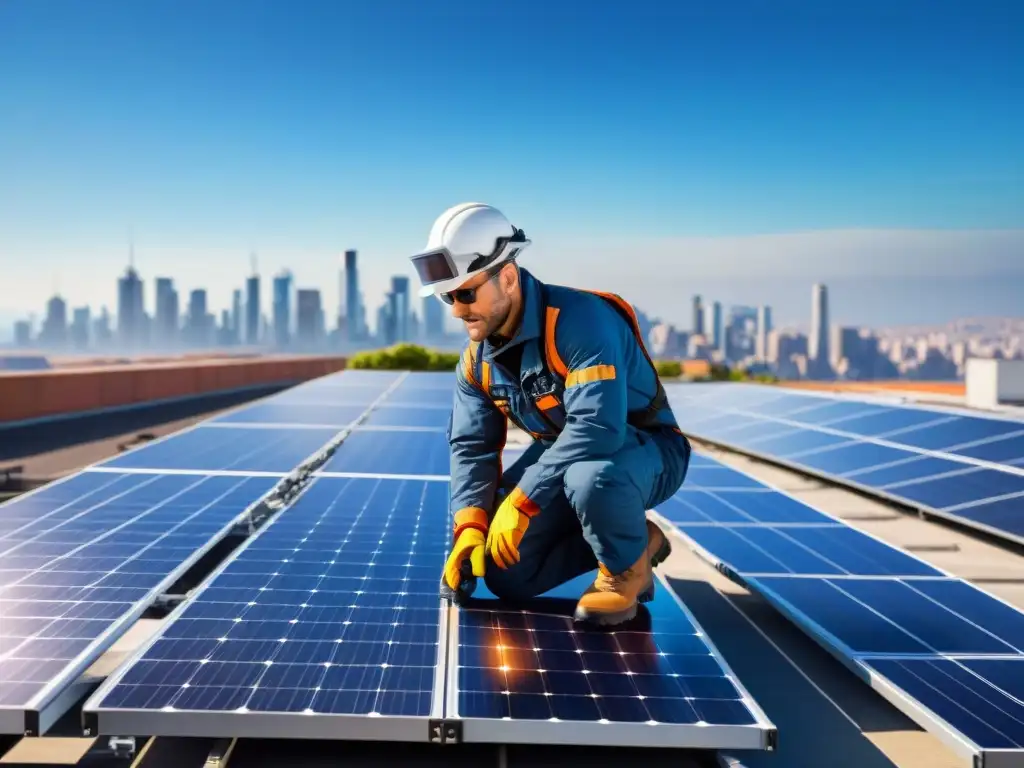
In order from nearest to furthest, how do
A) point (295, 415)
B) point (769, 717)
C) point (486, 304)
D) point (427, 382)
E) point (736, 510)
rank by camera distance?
point (486, 304) < point (769, 717) < point (736, 510) < point (295, 415) < point (427, 382)

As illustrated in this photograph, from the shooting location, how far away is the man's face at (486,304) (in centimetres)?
420

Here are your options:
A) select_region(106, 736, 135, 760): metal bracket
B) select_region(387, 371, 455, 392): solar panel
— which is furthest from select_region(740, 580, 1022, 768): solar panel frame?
select_region(387, 371, 455, 392): solar panel

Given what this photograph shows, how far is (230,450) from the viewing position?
377 inches

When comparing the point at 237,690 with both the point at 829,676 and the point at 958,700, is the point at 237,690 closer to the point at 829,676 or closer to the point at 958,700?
the point at 958,700

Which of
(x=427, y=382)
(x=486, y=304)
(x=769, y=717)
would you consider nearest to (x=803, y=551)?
(x=769, y=717)

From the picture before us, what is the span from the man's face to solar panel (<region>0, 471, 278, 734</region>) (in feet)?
7.80

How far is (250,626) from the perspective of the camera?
13.7 feet

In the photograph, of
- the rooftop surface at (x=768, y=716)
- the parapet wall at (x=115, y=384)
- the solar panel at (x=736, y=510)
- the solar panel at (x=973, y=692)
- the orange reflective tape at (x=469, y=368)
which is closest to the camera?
the solar panel at (x=973, y=692)

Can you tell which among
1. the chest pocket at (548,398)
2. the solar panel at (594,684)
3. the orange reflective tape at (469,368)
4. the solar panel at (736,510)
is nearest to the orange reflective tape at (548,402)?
the chest pocket at (548,398)

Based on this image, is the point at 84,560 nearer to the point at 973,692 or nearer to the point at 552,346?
the point at 552,346

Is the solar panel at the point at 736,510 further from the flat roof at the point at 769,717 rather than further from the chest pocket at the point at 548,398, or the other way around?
the chest pocket at the point at 548,398

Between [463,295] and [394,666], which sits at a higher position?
[463,295]

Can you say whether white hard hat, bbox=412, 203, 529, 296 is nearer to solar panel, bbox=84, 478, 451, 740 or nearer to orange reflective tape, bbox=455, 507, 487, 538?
orange reflective tape, bbox=455, 507, 487, 538

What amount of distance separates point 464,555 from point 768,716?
197 centimetres
